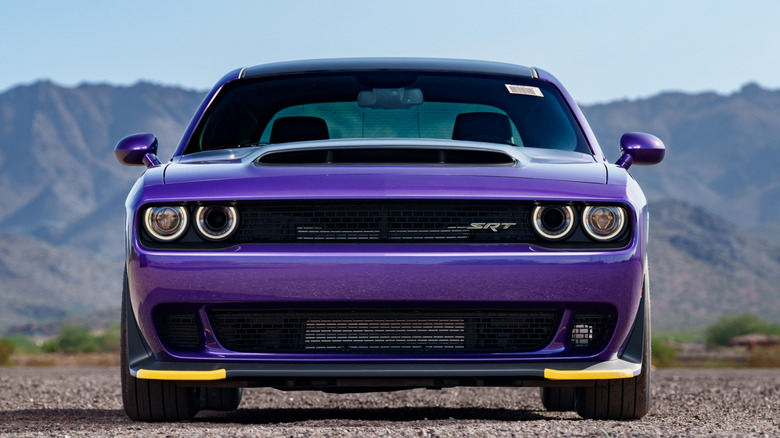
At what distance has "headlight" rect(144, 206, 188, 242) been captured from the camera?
414 cm

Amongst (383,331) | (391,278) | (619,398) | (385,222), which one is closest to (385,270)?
(391,278)

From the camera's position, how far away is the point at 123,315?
4.46m

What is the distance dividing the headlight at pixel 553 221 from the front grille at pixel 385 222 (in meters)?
0.04

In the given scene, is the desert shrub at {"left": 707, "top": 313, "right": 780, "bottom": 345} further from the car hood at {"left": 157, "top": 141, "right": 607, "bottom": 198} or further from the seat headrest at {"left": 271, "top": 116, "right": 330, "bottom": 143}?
the car hood at {"left": 157, "top": 141, "right": 607, "bottom": 198}

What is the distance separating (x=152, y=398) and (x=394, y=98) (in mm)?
1895

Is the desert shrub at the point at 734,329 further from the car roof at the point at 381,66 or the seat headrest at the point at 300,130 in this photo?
the seat headrest at the point at 300,130

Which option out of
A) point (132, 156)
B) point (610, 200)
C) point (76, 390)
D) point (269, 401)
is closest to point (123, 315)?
point (132, 156)

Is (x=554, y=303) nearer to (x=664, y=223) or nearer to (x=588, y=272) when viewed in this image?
(x=588, y=272)

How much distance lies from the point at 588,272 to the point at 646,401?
857 millimetres

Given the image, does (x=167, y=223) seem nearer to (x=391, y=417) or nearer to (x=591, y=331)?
(x=591, y=331)

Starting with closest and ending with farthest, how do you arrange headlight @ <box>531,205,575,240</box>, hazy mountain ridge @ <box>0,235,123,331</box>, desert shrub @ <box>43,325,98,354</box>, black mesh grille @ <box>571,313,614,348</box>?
headlight @ <box>531,205,575,240</box>
black mesh grille @ <box>571,313,614,348</box>
desert shrub @ <box>43,325,98,354</box>
hazy mountain ridge @ <box>0,235,123,331</box>

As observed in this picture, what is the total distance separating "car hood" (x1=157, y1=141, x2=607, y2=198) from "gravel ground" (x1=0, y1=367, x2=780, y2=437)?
2.96 ft

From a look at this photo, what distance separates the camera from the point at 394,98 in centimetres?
542

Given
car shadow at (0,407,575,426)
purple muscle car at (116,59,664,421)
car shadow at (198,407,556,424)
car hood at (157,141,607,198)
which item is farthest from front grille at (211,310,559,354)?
car shadow at (198,407,556,424)
